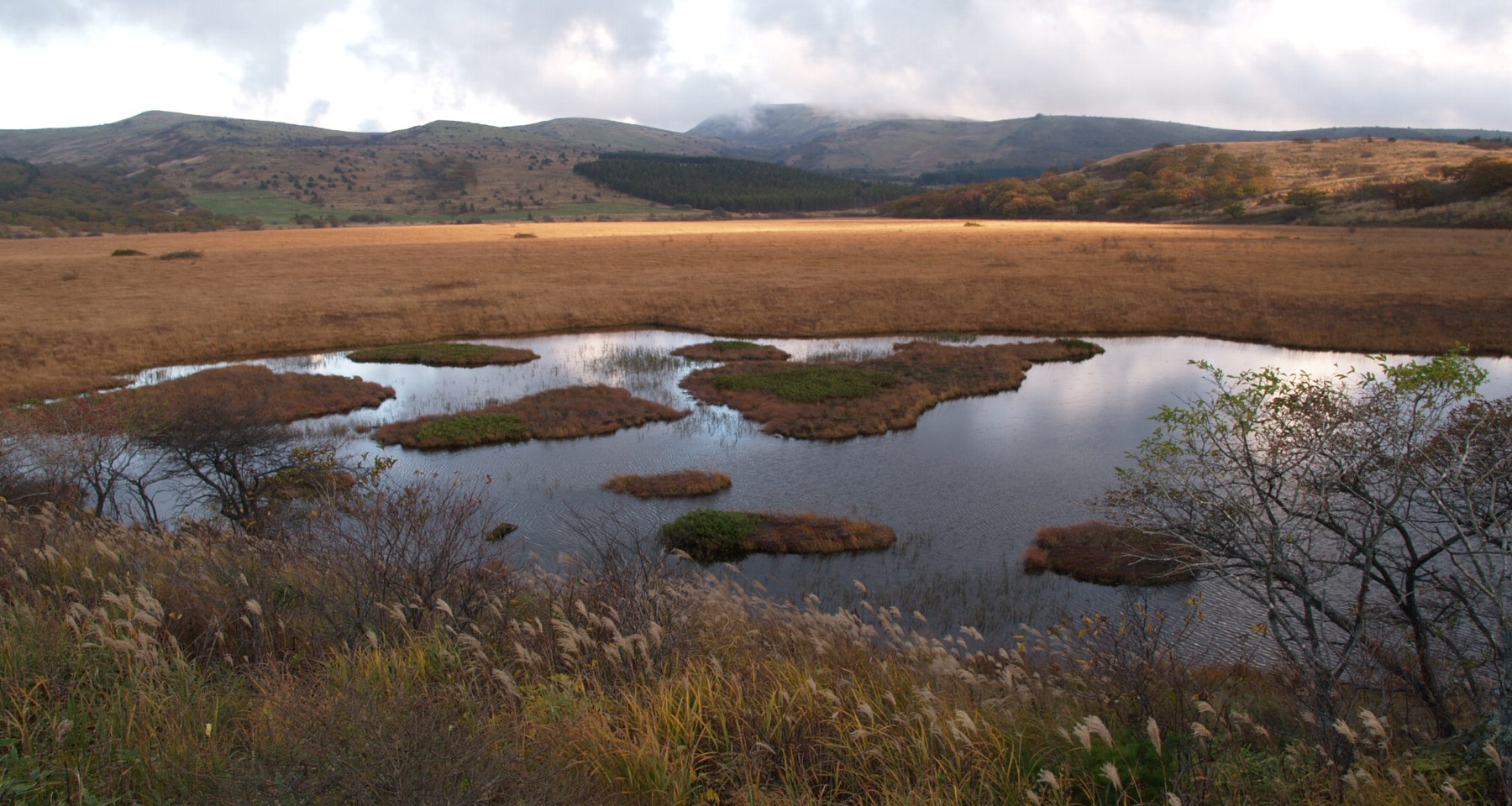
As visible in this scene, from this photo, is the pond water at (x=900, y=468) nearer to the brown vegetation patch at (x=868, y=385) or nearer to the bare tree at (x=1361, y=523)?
the brown vegetation patch at (x=868, y=385)

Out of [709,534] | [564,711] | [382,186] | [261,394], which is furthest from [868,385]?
[382,186]

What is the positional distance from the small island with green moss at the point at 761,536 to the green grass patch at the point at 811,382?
888cm

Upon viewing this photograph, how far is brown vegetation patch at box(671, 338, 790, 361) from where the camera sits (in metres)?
30.2

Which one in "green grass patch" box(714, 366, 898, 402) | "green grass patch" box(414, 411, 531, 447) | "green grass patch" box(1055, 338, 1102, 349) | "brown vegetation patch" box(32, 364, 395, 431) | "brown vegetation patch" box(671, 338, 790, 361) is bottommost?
"green grass patch" box(414, 411, 531, 447)

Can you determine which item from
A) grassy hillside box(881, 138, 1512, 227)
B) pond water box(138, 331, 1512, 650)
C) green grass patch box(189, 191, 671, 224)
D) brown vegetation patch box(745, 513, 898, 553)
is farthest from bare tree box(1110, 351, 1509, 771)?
green grass patch box(189, 191, 671, 224)

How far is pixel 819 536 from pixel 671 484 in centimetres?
409

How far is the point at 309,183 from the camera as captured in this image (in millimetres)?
158625

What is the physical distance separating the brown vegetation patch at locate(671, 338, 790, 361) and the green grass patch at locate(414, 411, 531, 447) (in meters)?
10.3

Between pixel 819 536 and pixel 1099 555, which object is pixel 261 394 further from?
pixel 1099 555

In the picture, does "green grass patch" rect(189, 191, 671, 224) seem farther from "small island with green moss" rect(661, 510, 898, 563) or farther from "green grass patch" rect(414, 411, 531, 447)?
"small island with green moss" rect(661, 510, 898, 563)

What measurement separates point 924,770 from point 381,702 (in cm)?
319

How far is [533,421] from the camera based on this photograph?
2155 centimetres

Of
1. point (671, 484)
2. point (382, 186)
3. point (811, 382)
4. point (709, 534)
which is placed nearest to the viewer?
point (709, 534)

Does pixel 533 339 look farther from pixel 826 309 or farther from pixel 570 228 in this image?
pixel 570 228
